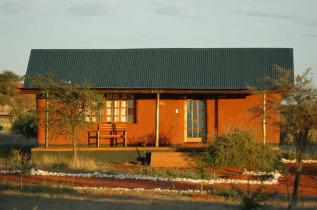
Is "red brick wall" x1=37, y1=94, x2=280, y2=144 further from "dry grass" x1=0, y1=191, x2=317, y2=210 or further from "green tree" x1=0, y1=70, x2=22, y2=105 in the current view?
"green tree" x1=0, y1=70, x2=22, y2=105

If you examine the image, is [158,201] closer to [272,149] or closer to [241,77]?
[272,149]

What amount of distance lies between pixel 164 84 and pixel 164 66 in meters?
1.06

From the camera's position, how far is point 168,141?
20.9 metres

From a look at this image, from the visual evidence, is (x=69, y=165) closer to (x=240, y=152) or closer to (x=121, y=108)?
(x=121, y=108)

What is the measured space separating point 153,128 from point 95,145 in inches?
93.5

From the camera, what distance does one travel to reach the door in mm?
21109

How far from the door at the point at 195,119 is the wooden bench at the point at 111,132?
2.51 m

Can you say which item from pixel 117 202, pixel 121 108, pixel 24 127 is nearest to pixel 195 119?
pixel 121 108

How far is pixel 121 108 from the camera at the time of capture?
835 inches

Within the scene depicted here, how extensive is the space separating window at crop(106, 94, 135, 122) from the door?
7.30 ft

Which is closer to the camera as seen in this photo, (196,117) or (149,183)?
(149,183)

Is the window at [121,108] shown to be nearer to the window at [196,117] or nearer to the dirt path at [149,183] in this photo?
the window at [196,117]

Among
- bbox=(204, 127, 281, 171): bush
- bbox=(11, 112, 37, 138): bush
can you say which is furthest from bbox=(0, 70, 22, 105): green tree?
bbox=(204, 127, 281, 171): bush

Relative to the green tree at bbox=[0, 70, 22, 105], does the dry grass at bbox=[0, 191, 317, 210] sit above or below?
below
